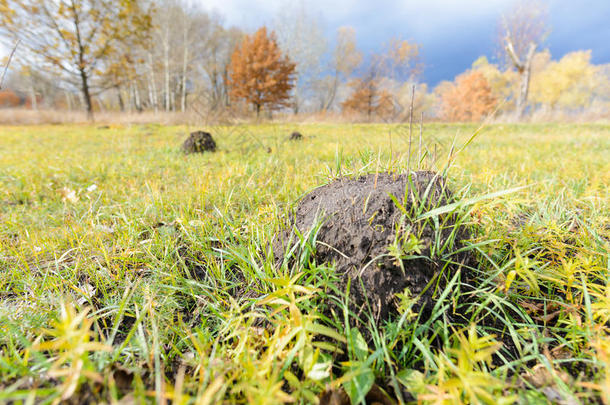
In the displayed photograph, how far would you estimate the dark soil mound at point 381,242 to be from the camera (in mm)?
895

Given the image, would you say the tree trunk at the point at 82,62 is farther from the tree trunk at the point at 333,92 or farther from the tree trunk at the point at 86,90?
the tree trunk at the point at 333,92

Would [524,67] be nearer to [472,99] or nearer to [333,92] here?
[472,99]

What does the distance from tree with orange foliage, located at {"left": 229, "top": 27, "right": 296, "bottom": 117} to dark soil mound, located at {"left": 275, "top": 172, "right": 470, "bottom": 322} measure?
70.3 feet

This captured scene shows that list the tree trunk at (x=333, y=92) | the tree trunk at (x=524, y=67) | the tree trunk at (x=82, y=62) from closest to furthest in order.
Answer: the tree trunk at (x=82, y=62) < the tree trunk at (x=524, y=67) < the tree trunk at (x=333, y=92)

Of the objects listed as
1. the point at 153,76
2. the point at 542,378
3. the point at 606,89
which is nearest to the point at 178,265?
the point at 542,378

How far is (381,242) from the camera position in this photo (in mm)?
968

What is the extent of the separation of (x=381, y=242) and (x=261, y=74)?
2328 centimetres

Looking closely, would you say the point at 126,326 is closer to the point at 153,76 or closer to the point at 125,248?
the point at 125,248

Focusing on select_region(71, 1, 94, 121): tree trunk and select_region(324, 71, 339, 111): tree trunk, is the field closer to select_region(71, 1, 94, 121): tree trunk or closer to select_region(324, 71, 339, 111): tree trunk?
select_region(71, 1, 94, 121): tree trunk

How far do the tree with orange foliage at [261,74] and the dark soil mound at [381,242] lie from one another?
21442 mm

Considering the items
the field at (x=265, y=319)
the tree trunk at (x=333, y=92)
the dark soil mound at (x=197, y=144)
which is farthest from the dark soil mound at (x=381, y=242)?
the tree trunk at (x=333, y=92)

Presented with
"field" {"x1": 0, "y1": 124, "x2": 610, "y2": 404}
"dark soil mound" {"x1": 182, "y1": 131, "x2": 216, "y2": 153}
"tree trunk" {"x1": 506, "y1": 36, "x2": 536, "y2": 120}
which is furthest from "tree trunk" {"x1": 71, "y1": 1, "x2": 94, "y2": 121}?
"tree trunk" {"x1": 506, "y1": 36, "x2": 536, "y2": 120}

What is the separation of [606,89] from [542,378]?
194 ft

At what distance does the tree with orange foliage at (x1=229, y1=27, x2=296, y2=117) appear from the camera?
21.0 meters
